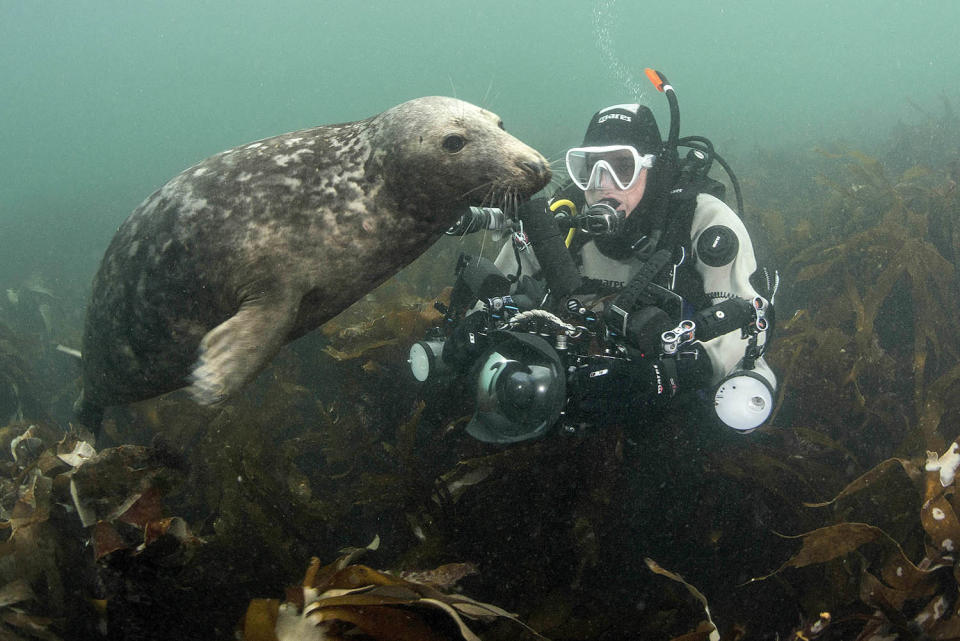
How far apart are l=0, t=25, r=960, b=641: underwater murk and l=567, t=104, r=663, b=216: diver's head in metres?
1.01

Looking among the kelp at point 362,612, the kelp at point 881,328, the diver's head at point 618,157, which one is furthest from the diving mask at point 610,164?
the kelp at point 362,612

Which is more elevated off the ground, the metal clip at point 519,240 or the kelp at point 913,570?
the metal clip at point 519,240

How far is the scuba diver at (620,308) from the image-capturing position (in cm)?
216

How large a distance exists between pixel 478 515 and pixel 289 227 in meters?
1.51

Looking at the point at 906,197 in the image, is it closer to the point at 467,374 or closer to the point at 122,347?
the point at 467,374

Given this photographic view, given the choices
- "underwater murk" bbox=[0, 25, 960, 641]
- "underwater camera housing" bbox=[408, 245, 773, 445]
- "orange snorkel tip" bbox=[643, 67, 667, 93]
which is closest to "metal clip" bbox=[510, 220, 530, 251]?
"underwater camera housing" bbox=[408, 245, 773, 445]

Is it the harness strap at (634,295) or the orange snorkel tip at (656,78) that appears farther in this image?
the orange snorkel tip at (656,78)

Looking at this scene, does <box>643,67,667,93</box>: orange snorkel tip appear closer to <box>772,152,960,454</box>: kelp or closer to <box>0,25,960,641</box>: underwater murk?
<box>0,25,960,641</box>: underwater murk

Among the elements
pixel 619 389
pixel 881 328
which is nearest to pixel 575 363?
pixel 619 389

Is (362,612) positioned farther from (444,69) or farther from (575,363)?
(444,69)

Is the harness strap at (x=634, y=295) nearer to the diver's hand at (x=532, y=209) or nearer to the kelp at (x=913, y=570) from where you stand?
the diver's hand at (x=532, y=209)

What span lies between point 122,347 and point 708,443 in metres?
3.04

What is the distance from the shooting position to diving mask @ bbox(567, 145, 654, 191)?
3070 millimetres

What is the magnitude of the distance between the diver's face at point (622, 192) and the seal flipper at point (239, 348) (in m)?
1.99
